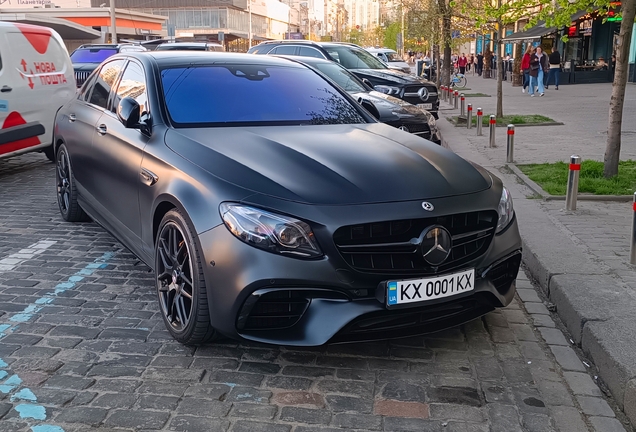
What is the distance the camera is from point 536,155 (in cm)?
1071

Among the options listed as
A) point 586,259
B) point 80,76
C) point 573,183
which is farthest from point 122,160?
point 80,76

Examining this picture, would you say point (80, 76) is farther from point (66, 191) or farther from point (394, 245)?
point (394, 245)

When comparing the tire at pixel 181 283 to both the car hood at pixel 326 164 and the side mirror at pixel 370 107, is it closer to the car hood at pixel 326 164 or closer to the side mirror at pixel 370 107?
the car hood at pixel 326 164

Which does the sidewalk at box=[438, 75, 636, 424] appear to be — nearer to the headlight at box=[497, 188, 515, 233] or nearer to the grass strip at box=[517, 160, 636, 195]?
the grass strip at box=[517, 160, 636, 195]

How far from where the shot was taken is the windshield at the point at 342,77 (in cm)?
1025

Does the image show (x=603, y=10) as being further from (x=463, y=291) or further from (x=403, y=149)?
(x=463, y=291)

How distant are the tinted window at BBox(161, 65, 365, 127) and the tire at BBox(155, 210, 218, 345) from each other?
86cm

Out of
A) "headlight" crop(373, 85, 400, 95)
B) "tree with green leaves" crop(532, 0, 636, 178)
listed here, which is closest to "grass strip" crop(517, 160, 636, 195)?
"tree with green leaves" crop(532, 0, 636, 178)

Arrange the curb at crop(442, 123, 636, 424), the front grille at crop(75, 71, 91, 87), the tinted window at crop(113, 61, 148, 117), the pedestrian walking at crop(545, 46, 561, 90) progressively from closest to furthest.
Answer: the curb at crop(442, 123, 636, 424) → the tinted window at crop(113, 61, 148, 117) → the front grille at crop(75, 71, 91, 87) → the pedestrian walking at crop(545, 46, 561, 90)

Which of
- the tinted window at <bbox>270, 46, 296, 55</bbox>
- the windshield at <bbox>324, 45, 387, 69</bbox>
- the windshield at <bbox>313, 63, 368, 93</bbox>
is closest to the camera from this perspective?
the windshield at <bbox>313, 63, 368, 93</bbox>

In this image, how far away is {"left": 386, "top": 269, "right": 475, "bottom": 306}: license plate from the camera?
11.2 ft

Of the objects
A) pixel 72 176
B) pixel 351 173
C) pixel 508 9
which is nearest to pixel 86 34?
pixel 508 9

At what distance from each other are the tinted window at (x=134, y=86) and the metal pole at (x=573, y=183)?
4029 millimetres

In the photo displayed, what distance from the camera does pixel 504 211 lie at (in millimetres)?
4039
